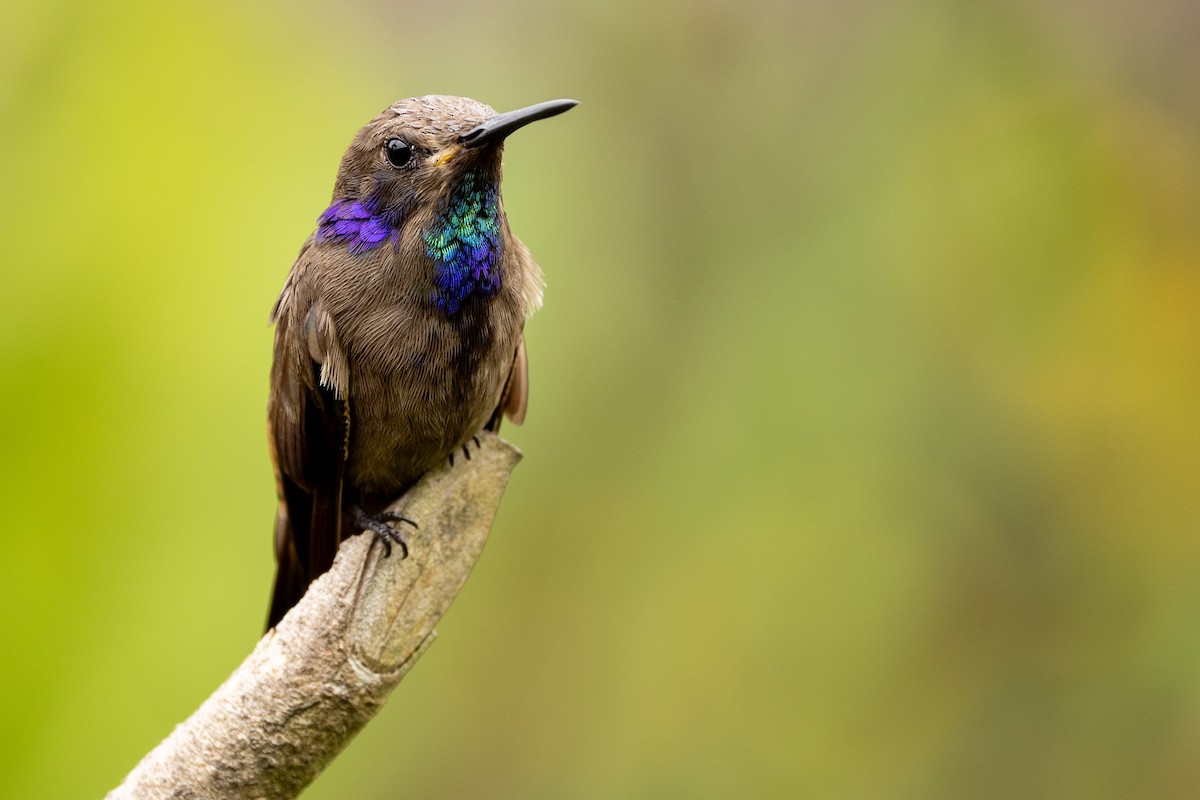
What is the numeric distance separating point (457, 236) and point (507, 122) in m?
0.25

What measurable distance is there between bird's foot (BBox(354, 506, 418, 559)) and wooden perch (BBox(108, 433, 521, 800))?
3 cm

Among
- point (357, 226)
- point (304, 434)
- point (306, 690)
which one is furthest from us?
point (304, 434)

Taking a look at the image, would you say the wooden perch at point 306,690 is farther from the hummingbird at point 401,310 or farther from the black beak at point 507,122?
the black beak at point 507,122

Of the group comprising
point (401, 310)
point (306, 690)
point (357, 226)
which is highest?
point (357, 226)

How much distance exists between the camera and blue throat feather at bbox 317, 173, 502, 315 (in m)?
2.09

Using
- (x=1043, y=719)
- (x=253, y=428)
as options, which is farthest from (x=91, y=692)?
(x=1043, y=719)

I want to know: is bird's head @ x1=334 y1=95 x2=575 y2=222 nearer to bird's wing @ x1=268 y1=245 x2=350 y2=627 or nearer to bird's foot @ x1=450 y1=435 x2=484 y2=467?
bird's wing @ x1=268 y1=245 x2=350 y2=627

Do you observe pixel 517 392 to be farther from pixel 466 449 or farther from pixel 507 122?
pixel 507 122

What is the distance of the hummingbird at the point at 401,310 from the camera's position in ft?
6.86

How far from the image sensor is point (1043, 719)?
3.10m

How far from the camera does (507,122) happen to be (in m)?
1.94

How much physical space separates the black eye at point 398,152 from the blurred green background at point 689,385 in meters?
1.05

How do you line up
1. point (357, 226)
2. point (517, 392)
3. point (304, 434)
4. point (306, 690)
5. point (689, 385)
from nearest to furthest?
1. point (306, 690)
2. point (357, 226)
3. point (304, 434)
4. point (517, 392)
5. point (689, 385)

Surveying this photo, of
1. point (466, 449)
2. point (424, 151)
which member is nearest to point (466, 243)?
point (424, 151)
